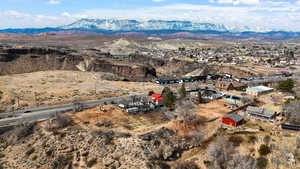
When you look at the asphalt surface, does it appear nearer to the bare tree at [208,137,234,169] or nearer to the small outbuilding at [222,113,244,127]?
the small outbuilding at [222,113,244,127]

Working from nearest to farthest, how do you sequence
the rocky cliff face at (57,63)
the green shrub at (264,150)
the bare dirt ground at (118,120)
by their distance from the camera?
the green shrub at (264,150) < the bare dirt ground at (118,120) < the rocky cliff face at (57,63)

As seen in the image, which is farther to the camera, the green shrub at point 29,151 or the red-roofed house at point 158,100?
the red-roofed house at point 158,100

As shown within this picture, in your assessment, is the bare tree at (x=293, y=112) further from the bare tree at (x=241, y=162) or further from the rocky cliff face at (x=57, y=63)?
the rocky cliff face at (x=57, y=63)

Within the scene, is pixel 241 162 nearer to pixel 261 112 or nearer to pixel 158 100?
pixel 261 112

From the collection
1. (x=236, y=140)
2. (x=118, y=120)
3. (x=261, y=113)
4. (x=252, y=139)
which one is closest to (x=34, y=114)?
(x=118, y=120)

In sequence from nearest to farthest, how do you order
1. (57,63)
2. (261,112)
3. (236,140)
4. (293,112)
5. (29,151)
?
(29,151), (236,140), (293,112), (261,112), (57,63)

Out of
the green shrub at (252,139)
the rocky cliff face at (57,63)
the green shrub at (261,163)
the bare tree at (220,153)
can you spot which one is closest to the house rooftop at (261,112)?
the green shrub at (252,139)
